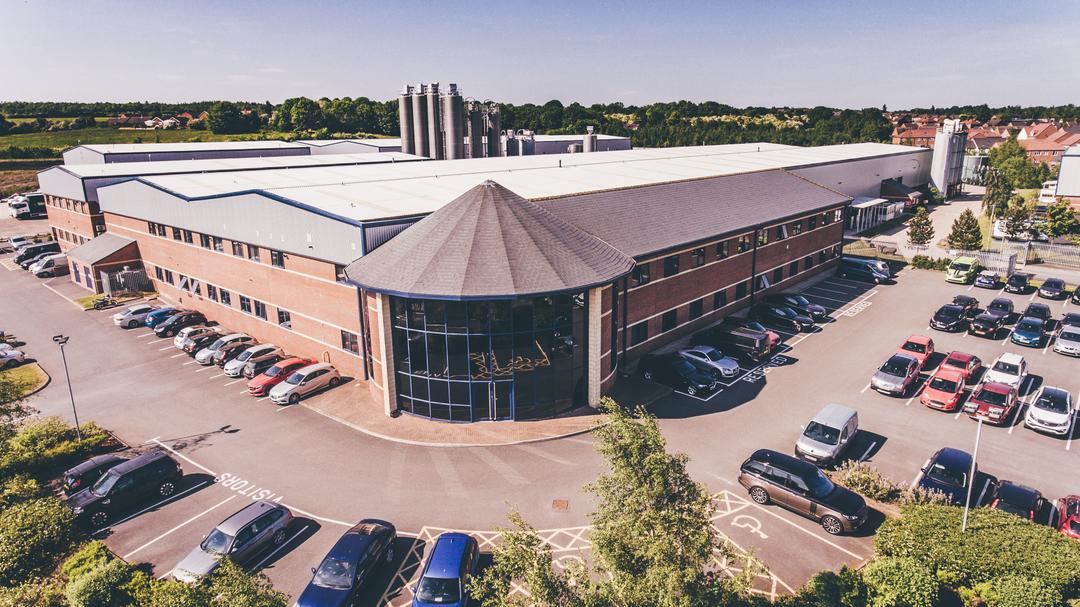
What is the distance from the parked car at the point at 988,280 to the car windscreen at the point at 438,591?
49.7 m

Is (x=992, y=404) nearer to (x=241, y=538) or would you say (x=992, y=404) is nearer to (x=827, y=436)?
(x=827, y=436)

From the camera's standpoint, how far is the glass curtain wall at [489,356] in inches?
1067

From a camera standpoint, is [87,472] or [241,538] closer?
[241,538]

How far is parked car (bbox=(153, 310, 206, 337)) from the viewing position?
4134cm

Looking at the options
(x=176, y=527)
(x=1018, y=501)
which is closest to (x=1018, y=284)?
(x=1018, y=501)

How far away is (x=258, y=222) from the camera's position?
119 feet

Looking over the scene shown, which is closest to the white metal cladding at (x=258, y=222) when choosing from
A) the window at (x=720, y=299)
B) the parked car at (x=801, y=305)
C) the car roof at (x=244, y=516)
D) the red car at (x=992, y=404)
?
the car roof at (x=244, y=516)

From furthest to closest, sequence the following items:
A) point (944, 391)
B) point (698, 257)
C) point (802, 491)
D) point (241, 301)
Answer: point (241, 301), point (698, 257), point (944, 391), point (802, 491)

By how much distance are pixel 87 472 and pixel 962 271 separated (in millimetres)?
58948

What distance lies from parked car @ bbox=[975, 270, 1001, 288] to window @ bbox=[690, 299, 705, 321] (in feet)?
85.7

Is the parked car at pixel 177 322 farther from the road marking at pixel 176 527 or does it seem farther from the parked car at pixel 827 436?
the parked car at pixel 827 436

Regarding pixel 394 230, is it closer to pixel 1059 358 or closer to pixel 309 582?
pixel 309 582

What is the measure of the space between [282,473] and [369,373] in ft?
27.9

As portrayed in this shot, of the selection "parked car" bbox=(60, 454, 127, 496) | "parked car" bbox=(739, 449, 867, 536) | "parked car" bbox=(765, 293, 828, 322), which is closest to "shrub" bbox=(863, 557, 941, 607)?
"parked car" bbox=(739, 449, 867, 536)
